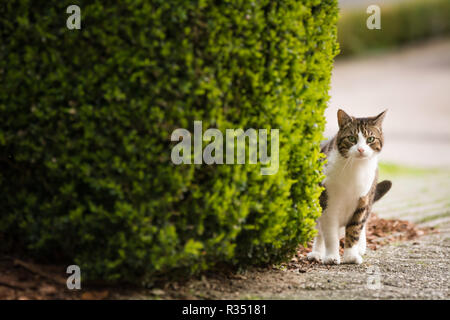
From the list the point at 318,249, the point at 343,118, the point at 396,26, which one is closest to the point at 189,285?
the point at 318,249

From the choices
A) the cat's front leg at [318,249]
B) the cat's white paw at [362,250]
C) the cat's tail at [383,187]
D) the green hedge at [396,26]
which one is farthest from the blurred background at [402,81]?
the cat's front leg at [318,249]

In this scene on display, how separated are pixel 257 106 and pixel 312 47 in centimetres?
82

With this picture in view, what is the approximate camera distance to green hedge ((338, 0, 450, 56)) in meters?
24.8

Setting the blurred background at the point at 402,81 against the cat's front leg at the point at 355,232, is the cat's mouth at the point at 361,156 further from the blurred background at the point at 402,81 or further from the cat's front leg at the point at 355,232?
the blurred background at the point at 402,81

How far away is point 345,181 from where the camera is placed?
4805 mm

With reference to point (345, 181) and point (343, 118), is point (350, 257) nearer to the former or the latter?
point (345, 181)

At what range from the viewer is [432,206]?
340 inches

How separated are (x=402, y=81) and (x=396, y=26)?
3543 mm

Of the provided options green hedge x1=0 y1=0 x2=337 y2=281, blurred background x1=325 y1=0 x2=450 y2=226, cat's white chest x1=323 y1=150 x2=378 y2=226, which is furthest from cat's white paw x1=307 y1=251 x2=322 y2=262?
blurred background x1=325 y1=0 x2=450 y2=226

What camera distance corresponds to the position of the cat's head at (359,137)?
15.5ft

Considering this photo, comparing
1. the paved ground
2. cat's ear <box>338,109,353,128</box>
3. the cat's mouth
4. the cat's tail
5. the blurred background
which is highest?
the blurred background

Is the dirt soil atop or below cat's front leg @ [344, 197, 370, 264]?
below

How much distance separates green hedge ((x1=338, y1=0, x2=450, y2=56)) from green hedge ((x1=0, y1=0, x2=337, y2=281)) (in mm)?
22220

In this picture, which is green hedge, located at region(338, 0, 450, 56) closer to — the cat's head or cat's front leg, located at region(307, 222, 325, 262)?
the cat's head
